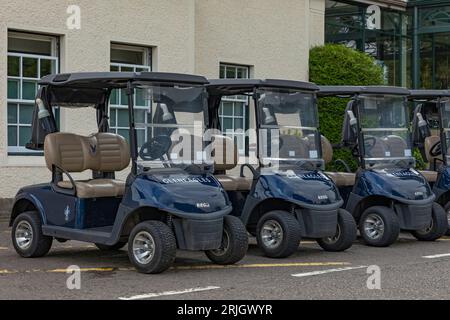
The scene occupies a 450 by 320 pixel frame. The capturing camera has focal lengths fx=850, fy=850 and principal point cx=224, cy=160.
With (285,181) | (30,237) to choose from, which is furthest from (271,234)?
(30,237)

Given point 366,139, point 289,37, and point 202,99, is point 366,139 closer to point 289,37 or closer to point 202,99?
point 202,99

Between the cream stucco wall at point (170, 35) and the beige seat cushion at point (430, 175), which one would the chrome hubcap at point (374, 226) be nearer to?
the beige seat cushion at point (430, 175)

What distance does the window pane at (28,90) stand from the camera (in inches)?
509

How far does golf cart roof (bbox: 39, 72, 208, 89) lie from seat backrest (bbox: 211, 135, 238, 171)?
5.67 ft

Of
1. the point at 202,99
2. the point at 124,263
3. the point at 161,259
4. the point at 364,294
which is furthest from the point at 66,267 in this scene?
the point at 364,294

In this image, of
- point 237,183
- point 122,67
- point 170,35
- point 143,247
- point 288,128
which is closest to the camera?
point 143,247

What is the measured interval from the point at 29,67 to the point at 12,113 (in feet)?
2.56

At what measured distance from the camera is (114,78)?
8406mm

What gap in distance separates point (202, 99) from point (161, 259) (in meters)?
1.77

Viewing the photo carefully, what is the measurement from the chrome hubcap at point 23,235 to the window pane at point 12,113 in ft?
13.1

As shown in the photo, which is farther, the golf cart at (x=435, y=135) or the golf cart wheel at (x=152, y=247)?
the golf cart at (x=435, y=135)

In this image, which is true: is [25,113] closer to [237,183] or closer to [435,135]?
[237,183]

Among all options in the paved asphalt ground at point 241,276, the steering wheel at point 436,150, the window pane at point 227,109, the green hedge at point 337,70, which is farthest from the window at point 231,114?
the paved asphalt ground at point 241,276

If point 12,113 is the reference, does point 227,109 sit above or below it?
above
